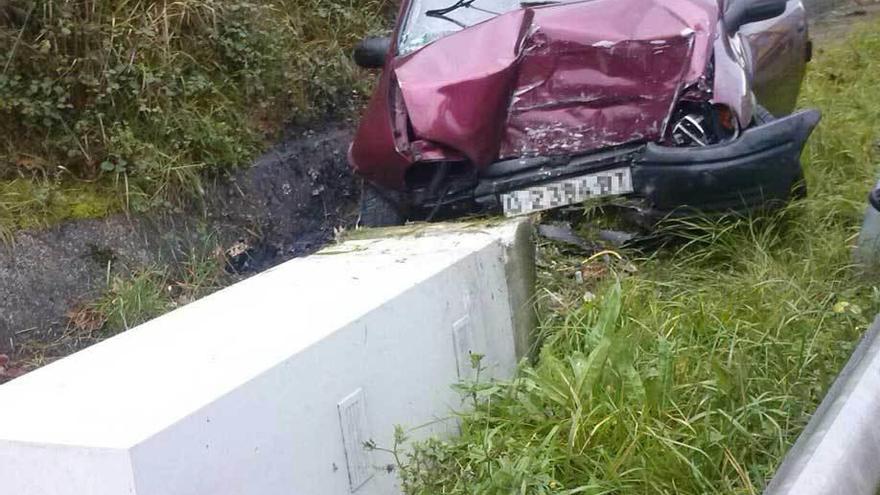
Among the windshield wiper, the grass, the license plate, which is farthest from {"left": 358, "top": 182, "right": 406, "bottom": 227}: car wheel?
the windshield wiper

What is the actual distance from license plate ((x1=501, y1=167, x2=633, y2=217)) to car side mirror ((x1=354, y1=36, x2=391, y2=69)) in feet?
4.44

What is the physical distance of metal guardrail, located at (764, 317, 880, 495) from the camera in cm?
119

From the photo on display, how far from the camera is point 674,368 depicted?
9.48 feet

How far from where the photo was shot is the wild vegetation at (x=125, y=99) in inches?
191

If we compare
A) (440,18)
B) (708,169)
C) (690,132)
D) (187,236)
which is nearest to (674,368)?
(708,169)

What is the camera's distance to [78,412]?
198cm

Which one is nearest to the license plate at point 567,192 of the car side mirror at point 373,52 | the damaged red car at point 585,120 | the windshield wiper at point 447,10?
the damaged red car at point 585,120

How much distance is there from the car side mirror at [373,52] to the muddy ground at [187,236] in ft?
3.56

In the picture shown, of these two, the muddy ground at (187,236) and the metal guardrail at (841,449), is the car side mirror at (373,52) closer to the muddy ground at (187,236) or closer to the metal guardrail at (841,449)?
the muddy ground at (187,236)

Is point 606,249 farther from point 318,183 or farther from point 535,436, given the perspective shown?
point 318,183

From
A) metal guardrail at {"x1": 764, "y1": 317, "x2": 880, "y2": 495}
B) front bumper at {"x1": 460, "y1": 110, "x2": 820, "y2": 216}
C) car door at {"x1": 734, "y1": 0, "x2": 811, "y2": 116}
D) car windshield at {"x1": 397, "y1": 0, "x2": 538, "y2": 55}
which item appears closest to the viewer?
metal guardrail at {"x1": 764, "y1": 317, "x2": 880, "y2": 495}

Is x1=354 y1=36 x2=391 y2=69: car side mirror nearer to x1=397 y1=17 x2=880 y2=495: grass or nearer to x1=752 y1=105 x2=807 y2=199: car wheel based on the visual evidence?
x1=397 y1=17 x2=880 y2=495: grass

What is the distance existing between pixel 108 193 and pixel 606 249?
8.59ft

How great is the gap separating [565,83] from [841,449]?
3.13 m
